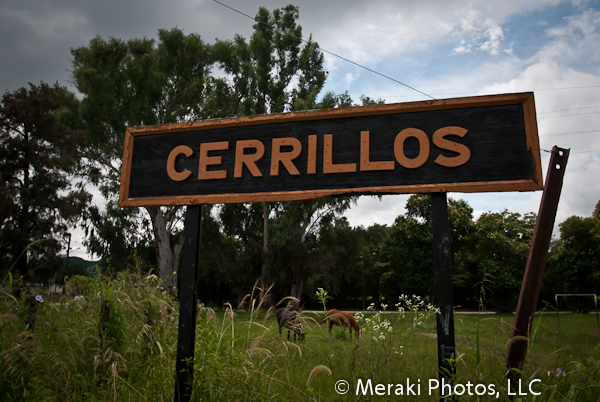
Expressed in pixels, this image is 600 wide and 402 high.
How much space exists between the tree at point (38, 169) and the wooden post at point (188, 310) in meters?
16.7

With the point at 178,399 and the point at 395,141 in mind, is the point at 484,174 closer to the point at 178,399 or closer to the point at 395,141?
the point at 395,141

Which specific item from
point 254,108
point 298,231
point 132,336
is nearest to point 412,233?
point 298,231

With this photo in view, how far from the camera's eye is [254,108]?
17.8 m

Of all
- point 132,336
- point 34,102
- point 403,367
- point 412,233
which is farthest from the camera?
point 412,233

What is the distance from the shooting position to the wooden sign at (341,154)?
6.89ft

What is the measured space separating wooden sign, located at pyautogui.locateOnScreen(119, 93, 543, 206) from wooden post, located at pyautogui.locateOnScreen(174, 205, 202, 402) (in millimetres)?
180

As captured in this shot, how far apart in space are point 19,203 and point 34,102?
5.30 metres

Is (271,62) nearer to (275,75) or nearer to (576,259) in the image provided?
(275,75)

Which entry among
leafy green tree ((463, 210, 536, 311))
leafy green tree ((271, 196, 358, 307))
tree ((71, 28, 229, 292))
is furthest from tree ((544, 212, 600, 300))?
tree ((71, 28, 229, 292))

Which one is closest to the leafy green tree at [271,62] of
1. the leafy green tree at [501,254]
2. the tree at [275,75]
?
the tree at [275,75]

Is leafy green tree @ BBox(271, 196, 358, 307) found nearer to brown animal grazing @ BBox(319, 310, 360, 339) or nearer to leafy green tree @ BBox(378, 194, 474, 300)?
leafy green tree @ BBox(378, 194, 474, 300)

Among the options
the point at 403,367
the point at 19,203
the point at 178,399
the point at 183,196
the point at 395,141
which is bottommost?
the point at 403,367

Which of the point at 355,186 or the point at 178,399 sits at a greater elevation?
the point at 355,186

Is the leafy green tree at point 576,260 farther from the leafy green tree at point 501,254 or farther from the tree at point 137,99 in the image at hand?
the tree at point 137,99
